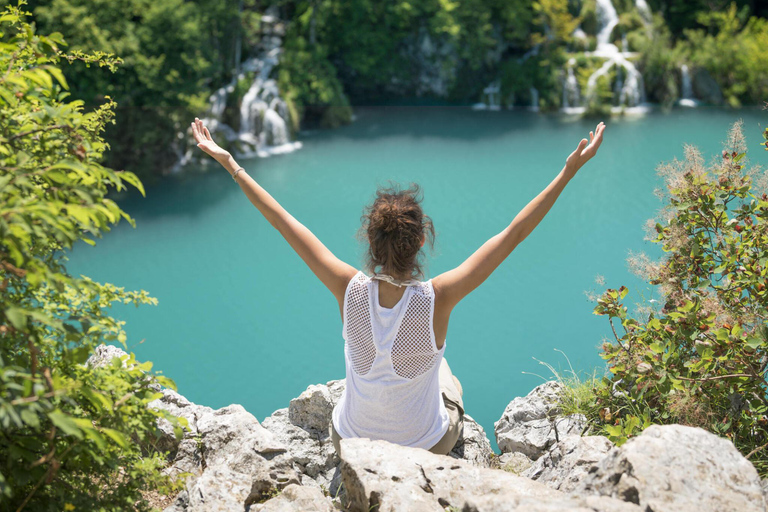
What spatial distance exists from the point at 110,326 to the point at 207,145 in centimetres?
107

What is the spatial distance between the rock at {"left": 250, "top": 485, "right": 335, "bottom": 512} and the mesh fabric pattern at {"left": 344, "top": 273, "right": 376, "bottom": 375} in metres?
0.44

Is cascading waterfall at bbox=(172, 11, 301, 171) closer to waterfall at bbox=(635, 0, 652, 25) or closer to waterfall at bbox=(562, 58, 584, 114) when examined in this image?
waterfall at bbox=(562, 58, 584, 114)

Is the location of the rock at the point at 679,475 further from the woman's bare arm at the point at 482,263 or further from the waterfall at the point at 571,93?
the waterfall at the point at 571,93

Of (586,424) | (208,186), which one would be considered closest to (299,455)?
(586,424)

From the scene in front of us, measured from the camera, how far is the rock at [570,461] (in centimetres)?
233

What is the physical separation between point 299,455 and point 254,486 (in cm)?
74

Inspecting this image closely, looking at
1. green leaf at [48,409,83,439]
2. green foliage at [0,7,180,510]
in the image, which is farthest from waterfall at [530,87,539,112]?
green leaf at [48,409,83,439]

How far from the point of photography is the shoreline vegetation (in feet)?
4.93

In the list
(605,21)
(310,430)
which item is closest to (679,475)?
(310,430)

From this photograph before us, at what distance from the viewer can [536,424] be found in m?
3.28

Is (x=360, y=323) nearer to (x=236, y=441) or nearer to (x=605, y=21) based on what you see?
(x=236, y=441)

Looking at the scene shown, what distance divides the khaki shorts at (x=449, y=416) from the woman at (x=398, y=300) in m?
0.07

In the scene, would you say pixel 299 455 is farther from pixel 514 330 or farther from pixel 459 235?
pixel 459 235

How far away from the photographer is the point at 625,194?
32.9 ft
